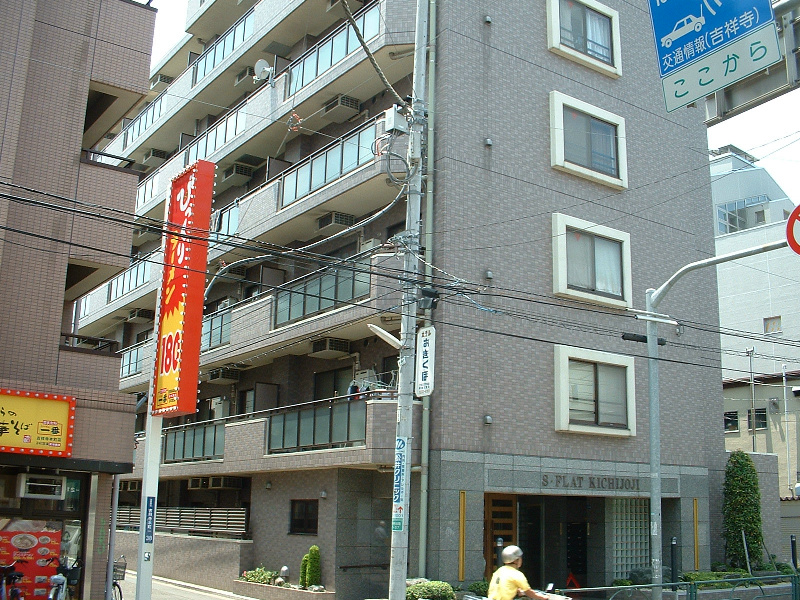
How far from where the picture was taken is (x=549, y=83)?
2270 centimetres

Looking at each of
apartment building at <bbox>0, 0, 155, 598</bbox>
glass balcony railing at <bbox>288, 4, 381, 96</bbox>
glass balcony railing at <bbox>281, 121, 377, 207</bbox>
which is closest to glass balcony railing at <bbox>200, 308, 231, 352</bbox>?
glass balcony railing at <bbox>281, 121, 377, 207</bbox>

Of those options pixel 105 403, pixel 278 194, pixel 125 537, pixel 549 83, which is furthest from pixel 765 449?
pixel 105 403

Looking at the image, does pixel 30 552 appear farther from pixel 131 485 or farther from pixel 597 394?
pixel 131 485

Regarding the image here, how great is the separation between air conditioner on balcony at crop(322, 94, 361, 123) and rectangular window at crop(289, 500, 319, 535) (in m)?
11.2

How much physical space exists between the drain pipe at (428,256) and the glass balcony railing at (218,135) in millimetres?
9848

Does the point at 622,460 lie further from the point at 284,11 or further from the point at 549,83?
the point at 284,11

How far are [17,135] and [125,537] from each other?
63.9ft

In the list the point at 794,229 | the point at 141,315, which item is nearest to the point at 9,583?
the point at 794,229

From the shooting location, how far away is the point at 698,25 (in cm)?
920

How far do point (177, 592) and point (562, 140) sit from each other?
16259 mm

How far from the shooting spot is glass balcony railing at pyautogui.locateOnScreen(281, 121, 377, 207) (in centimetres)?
2166

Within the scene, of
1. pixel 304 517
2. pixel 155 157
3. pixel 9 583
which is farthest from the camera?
pixel 155 157

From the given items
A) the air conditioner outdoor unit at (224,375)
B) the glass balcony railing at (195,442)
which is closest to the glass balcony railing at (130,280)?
the air conditioner outdoor unit at (224,375)

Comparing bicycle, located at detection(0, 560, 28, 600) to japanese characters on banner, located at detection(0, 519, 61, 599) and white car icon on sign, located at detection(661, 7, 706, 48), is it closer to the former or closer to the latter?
japanese characters on banner, located at detection(0, 519, 61, 599)
